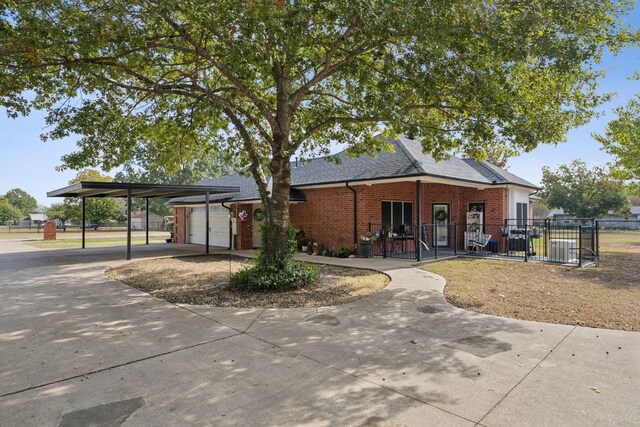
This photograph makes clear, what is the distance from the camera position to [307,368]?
384 cm

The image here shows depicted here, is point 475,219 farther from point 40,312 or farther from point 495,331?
point 40,312

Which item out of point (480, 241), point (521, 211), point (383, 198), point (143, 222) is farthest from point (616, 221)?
point (143, 222)

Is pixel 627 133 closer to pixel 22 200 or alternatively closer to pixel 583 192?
pixel 583 192

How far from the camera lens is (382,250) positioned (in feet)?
45.4

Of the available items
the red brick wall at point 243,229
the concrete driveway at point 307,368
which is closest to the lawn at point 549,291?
the concrete driveway at point 307,368

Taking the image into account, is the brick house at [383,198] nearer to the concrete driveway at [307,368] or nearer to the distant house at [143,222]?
the concrete driveway at [307,368]

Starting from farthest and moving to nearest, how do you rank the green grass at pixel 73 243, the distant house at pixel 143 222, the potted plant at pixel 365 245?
the distant house at pixel 143 222
the green grass at pixel 73 243
the potted plant at pixel 365 245

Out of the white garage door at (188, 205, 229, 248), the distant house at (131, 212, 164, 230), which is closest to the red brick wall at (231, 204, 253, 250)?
the white garage door at (188, 205, 229, 248)

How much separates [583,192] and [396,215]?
44104mm

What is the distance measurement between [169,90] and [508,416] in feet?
28.5

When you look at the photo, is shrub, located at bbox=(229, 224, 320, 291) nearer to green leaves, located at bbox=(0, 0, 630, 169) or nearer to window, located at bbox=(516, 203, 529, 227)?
green leaves, located at bbox=(0, 0, 630, 169)

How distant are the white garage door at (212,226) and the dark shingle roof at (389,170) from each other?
95 cm

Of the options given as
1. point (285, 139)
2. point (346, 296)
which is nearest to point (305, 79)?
point (285, 139)

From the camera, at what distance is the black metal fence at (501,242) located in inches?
468
